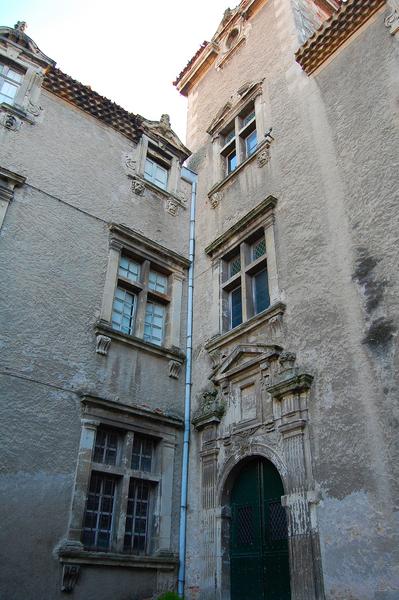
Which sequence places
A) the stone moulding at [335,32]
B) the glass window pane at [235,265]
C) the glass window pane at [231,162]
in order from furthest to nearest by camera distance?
1. the glass window pane at [231,162]
2. the glass window pane at [235,265]
3. the stone moulding at [335,32]

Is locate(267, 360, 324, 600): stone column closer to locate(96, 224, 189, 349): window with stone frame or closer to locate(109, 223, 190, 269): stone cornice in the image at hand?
locate(96, 224, 189, 349): window with stone frame

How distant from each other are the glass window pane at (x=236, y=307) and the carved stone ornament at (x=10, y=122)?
182 inches

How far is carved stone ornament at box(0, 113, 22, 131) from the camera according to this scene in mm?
8484

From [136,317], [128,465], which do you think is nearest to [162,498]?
[128,465]

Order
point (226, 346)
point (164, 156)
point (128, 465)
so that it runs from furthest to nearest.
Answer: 1. point (164, 156)
2. point (226, 346)
3. point (128, 465)

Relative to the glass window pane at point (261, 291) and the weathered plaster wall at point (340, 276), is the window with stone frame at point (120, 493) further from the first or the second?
the glass window pane at point (261, 291)

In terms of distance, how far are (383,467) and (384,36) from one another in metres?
6.12

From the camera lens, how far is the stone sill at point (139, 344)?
7.83 m

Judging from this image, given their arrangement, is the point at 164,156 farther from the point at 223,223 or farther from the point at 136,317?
the point at 136,317

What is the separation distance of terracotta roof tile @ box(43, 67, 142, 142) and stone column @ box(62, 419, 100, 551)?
616 centimetres

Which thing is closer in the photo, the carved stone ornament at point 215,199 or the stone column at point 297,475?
the stone column at point 297,475

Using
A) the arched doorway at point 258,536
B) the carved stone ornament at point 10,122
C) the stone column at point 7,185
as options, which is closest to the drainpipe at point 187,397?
the arched doorway at point 258,536

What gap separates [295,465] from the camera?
5992mm

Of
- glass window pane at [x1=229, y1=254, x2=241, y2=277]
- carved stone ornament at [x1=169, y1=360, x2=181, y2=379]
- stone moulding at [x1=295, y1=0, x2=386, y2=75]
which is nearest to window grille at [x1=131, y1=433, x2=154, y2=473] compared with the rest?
carved stone ornament at [x1=169, y1=360, x2=181, y2=379]
